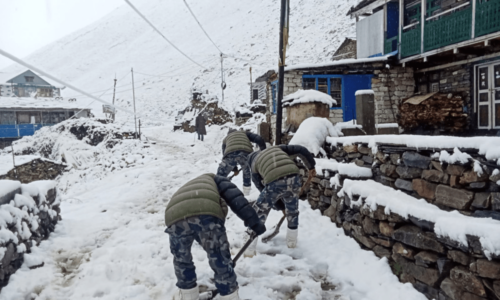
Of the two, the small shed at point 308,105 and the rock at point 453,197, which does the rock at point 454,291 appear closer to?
the rock at point 453,197

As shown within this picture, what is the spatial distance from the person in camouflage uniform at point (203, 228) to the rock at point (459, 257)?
5.84ft

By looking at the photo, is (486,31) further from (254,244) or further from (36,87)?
(36,87)

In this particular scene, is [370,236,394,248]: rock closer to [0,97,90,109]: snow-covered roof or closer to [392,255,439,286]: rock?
[392,255,439,286]: rock

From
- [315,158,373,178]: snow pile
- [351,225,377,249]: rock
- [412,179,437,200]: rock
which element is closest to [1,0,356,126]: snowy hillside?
[315,158,373,178]: snow pile

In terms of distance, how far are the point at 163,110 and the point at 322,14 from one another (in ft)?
99.1

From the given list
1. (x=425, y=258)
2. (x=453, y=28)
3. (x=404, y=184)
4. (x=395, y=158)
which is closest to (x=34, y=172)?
(x=395, y=158)

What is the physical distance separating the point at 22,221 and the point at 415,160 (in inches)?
200

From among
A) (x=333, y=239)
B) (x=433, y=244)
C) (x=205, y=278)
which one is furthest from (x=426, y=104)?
(x=205, y=278)

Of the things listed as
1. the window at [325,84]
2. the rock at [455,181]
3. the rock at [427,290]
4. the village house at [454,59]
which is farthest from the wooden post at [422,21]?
the rock at [427,290]

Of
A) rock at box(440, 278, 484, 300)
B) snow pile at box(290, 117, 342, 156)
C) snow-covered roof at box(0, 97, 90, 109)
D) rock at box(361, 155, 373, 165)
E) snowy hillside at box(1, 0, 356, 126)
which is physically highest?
snowy hillside at box(1, 0, 356, 126)

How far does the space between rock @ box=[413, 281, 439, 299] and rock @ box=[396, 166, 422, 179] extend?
1.17m

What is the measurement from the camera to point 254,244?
418cm

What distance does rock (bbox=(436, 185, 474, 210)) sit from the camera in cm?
285

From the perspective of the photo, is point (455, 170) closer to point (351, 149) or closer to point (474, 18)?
point (351, 149)
